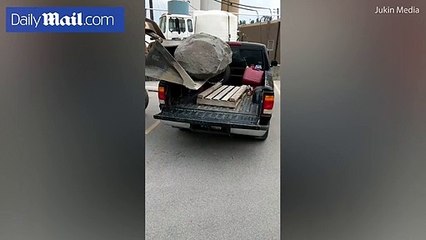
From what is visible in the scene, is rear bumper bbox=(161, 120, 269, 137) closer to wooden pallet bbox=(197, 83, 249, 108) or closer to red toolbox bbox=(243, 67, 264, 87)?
wooden pallet bbox=(197, 83, 249, 108)

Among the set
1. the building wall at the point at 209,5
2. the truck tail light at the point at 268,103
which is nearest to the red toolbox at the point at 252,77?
the truck tail light at the point at 268,103

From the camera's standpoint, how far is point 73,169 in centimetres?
146

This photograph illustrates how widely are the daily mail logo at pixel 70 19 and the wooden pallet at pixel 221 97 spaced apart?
10.7ft

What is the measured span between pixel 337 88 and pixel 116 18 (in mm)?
934

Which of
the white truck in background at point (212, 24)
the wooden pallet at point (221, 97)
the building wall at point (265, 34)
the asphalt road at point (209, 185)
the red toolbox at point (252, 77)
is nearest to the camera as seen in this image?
the asphalt road at point (209, 185)

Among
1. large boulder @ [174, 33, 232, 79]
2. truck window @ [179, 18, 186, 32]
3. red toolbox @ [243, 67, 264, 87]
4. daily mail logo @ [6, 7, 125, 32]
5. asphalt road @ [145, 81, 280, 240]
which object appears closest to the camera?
daily mail logo @ [6, 7, 125, 32]

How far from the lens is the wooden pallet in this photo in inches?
181

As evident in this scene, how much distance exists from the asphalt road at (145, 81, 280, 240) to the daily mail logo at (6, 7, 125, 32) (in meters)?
1.51

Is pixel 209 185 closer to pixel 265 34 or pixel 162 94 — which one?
pixel 162 94

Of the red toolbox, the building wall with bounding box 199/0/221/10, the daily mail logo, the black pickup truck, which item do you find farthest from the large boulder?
the building wall with bounding box 199/0/221/10

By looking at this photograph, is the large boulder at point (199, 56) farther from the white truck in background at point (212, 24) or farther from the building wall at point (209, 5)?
the building wall at point (209, 5)

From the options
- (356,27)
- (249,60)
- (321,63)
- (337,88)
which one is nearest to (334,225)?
(337,88)

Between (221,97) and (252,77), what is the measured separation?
4.08 feet

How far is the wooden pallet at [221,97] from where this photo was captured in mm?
4590
